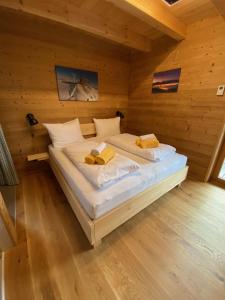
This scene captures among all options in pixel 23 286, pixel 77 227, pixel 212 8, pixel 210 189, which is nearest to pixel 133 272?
pixel 77 227

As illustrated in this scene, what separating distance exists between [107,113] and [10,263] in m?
2.87

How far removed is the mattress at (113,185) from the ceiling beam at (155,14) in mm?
1731

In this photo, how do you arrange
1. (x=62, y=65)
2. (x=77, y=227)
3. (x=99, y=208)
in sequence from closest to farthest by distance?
(x=99, y=208)
(x=77, y=227)
(x=62, y=65)

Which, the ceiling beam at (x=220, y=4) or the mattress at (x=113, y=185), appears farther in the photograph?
the ceiling beam at (x=220, y=4)

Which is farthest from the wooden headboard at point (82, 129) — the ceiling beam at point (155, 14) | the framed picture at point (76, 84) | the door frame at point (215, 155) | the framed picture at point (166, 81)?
the door frame at point (215, 155)

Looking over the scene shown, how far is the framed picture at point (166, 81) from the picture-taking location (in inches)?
93.5

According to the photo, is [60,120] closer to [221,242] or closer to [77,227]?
[77,227]

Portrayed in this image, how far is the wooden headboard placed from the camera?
7.84 ft

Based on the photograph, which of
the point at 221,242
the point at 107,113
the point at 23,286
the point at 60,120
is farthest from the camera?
the point at 107,113

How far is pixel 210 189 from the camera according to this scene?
2.12 meters

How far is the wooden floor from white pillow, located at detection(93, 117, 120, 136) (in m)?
1.58

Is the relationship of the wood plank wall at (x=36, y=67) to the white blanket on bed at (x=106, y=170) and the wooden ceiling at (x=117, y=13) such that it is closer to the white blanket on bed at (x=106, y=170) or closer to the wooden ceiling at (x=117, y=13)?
the wooden ceiling at (x=117, y=13)

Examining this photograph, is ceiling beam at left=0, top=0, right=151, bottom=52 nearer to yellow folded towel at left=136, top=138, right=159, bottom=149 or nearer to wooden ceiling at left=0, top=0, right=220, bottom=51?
wooden ceiling at left=0, top=0, right=220, bottom=51

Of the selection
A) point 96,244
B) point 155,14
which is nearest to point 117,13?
point 155,14
